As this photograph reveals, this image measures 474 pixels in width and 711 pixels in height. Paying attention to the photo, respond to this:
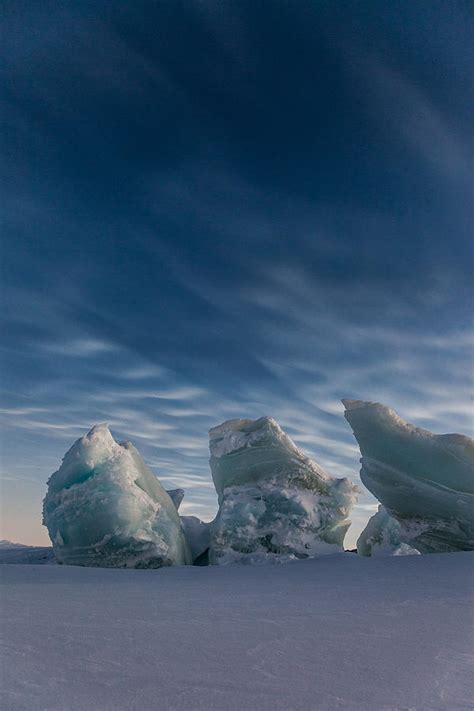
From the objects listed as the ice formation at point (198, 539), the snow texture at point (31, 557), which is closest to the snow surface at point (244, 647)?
the snow texture at point (31, 557)

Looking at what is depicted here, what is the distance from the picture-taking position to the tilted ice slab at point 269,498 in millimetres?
8641

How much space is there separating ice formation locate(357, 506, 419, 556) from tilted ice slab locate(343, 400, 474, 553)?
7.55 feet

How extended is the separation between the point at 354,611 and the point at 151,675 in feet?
5.29

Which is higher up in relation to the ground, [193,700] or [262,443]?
[262,443]

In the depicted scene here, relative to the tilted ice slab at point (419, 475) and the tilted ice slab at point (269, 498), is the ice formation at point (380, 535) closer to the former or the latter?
the tilted ice slab at point (269, 498)

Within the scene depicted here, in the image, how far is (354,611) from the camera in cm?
312

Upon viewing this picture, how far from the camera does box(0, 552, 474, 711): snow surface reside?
170 centimetres

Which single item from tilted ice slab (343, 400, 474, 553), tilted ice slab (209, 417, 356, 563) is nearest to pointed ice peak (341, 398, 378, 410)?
tilted ice slab (343, 400, 474, 553)

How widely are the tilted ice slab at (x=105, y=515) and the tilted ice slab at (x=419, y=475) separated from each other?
3.45 meters

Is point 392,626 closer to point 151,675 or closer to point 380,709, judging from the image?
point 380,709

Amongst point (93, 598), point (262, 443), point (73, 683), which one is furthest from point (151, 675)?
point (262, 443)

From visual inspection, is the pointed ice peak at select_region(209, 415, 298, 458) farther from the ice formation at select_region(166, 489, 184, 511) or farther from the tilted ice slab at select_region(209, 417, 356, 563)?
the ice formation at select_region(166, 489, 184, 511)

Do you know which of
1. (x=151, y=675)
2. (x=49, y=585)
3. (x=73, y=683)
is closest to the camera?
(x=73, y=683)

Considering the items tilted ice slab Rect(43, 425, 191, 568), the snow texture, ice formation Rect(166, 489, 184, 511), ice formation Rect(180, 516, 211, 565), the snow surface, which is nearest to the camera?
the snow surface
